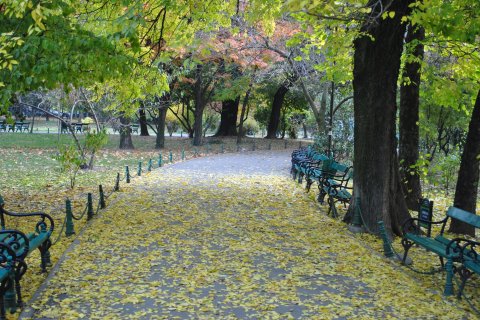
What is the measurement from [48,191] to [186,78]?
1587 cm

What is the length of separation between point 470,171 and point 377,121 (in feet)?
7.35

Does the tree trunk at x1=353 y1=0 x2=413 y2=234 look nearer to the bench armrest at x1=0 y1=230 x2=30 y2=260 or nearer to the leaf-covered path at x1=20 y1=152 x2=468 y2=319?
the leaf-covered path at x1=20 y1=152 x2=468 y2=319

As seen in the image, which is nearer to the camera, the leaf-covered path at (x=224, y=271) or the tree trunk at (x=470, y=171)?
the leaf-covered path at (x=224, y=271)

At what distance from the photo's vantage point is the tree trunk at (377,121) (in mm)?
8789

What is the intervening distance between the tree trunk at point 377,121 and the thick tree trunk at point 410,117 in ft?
6.98

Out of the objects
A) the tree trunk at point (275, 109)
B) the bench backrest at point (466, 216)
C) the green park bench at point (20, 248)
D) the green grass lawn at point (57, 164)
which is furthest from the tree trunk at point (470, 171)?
the tree trunk at point (275, 109)

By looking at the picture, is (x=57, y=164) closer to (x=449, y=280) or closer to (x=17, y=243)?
(x=17, y=243)

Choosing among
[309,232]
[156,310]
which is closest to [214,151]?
[309,232]

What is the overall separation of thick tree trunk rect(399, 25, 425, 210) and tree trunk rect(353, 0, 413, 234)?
6.98 feet

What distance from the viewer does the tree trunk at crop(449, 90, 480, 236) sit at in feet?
30.8

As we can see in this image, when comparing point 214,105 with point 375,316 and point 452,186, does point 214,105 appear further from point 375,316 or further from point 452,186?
point 375,316

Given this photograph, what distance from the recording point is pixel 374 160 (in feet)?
30.0

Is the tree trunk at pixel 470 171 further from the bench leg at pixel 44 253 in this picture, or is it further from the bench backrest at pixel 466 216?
the bench leg at pixel 44 253

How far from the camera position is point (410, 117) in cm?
1134
